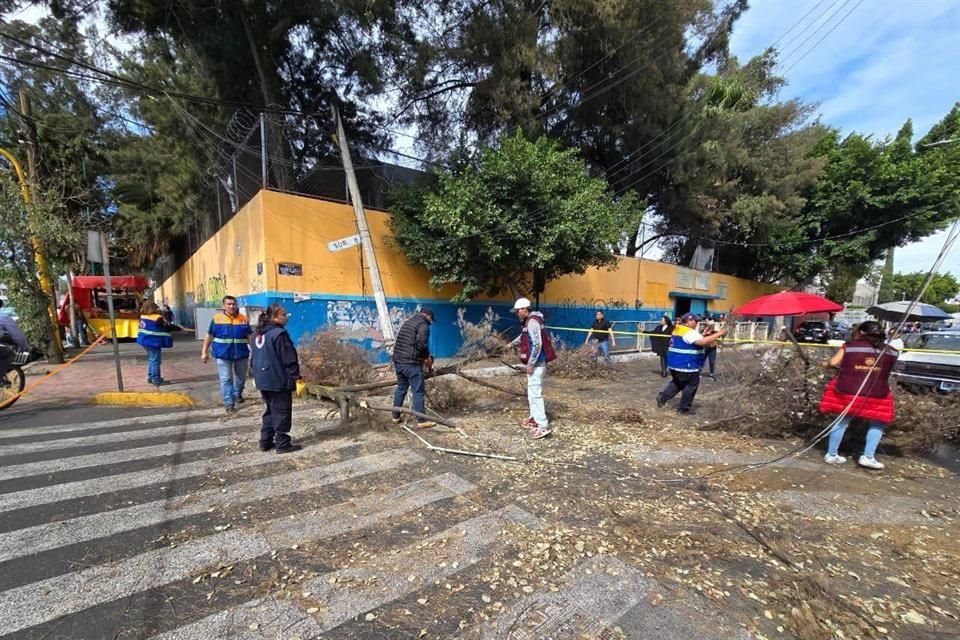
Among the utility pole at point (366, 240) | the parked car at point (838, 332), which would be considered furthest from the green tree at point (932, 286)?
the utility pole at point (366, 240)

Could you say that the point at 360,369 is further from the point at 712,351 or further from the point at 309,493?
the point at 712,351

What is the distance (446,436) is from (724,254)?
27570mm

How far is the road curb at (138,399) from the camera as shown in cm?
715

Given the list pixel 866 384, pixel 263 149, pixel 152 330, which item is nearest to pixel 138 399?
pixel 152 330

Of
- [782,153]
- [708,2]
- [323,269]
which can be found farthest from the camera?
[782,153]

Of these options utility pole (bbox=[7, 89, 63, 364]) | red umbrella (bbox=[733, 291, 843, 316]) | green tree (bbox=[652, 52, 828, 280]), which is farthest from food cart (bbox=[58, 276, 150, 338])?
green tree (bbox=[652, 52, 828, 280])

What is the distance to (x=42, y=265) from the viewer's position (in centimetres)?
1048

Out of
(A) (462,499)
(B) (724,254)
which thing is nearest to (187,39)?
(A) (462,499)

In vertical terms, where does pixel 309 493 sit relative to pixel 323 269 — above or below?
below

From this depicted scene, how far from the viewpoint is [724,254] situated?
27.2 meters

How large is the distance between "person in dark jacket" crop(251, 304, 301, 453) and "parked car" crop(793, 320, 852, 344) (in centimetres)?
2600

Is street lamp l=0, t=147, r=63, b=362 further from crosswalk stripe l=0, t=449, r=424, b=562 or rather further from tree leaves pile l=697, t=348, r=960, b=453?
tree leaves pile l=697, t=348, r=960, b=453

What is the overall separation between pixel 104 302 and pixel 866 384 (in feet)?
96.9

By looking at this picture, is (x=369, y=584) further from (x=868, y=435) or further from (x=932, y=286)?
(x=932, y=286)
